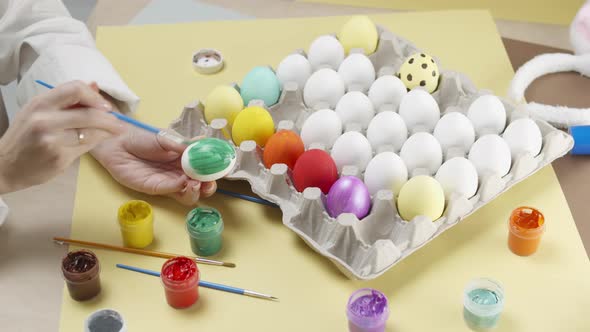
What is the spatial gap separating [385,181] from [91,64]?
60 cm

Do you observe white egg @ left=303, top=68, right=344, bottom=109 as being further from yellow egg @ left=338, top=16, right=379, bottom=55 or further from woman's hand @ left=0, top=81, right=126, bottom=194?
woman's hand @ left=0, top=81, right=126, bottom=194

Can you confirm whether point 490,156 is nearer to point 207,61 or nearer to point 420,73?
point 420,73

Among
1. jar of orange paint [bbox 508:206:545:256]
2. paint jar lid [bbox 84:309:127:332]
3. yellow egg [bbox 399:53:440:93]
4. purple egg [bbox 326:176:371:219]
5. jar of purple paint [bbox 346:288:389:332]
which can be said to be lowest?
paint jar lid [bbox 84:309:127:332]

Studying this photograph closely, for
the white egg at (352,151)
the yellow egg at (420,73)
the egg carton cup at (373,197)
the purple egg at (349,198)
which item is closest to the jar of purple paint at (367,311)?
the egg carton cup at (373,197)

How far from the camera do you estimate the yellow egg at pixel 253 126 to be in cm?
120

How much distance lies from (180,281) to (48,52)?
1.92ft

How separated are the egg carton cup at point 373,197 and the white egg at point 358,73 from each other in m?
0.03

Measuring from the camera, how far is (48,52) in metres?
1.33

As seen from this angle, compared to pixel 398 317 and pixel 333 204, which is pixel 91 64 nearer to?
pixel 333 204

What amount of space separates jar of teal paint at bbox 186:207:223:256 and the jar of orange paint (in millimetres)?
430

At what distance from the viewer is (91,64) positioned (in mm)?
1342

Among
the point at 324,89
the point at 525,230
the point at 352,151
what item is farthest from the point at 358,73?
the point at 525,230

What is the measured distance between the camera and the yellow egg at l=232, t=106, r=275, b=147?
3.95ft

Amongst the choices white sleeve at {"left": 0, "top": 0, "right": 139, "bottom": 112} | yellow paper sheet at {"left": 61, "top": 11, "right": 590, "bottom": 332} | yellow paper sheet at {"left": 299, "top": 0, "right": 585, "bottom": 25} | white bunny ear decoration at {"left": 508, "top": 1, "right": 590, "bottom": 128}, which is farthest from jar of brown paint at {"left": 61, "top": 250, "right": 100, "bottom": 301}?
yellow paper sheet at {"left": 299, "top": 0, "right": 585, "bottom": 25}
